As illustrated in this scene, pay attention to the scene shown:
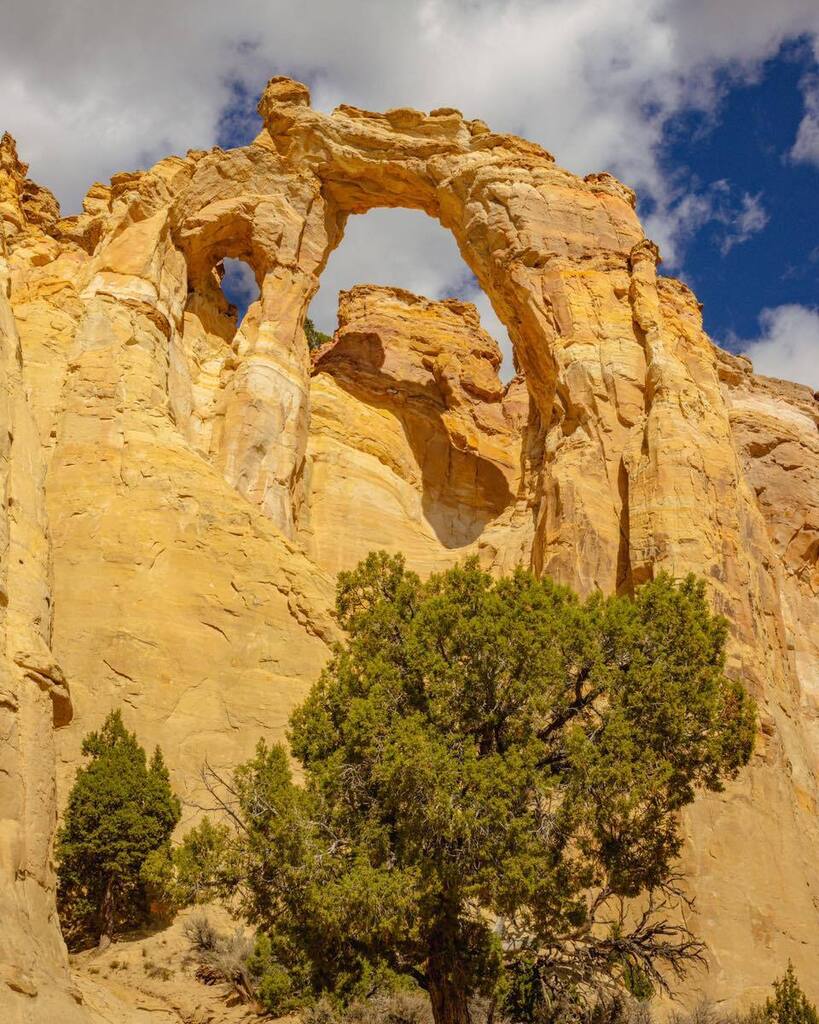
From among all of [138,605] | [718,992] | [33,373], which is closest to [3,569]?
[138,605]

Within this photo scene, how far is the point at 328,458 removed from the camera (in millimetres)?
32938

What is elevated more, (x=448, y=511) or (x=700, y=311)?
(x=700, y=311)

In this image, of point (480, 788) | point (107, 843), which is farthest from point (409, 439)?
point (480, 788)

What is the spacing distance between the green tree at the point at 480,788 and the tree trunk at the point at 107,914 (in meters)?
3.31

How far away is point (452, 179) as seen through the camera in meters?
34.8

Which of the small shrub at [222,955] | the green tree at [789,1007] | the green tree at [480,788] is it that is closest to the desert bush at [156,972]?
the small shrub at [222,955]

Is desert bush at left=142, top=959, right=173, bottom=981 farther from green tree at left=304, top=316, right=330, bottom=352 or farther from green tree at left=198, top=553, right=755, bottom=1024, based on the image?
green tree at left=304, top=316, right=330, bottom=352

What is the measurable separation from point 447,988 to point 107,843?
254 inches

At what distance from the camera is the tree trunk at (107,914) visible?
16484 millimetres

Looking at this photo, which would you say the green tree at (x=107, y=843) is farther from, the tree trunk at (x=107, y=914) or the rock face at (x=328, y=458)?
the rock face at (x=328, y=458)

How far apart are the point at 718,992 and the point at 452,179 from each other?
26.5 metres

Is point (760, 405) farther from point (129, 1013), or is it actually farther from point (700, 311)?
point (129, 1013)

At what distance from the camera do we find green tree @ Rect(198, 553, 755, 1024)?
13391mm

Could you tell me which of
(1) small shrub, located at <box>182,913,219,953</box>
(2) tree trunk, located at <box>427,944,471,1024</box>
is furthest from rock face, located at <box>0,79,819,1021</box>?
(2) tree trunk, located at <box>427,944,471,1024</box>
